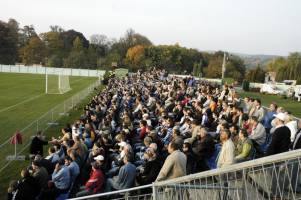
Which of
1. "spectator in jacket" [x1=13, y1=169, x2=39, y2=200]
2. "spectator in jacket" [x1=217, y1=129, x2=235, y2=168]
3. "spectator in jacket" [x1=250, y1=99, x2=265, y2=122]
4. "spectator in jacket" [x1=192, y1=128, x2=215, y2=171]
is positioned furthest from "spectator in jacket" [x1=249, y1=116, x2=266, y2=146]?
"spectator in jacket" [x1=13, y1=169, x2=39, y2=200]

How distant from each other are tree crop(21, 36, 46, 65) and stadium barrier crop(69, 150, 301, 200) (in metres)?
102

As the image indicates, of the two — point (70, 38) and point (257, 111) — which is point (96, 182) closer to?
point (257, 111)

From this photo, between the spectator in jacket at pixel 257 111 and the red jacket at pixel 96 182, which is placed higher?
the spectator in jacket at pixel 257 111

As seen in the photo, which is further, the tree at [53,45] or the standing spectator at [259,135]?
the tree at [53,45]

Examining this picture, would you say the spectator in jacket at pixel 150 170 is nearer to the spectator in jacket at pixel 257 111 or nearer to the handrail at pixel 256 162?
the handrail at pixel 256 162

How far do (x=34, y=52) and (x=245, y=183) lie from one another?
104m

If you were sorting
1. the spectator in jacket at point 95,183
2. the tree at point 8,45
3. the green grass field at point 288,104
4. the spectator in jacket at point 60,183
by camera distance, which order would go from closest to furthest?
the spectator in jacket at point 95,183, the spectator in jacket at point 60,183, the green grass field at point 288,104, the tree at point 8,45

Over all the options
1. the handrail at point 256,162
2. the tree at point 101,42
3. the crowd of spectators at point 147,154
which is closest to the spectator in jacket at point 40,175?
the crowd of spectators at point 147,154

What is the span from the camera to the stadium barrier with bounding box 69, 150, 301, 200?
155 inches

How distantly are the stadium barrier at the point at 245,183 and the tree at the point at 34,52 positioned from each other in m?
102

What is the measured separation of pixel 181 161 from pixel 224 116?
598cm

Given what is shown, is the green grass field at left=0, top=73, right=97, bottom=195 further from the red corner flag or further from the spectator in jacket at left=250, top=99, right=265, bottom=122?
the spectator in jacket at left=250, top=99, right=265, bottom=122

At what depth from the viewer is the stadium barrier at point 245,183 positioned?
3936mm

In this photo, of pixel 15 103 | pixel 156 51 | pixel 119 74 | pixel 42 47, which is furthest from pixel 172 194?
pixel 42 47
